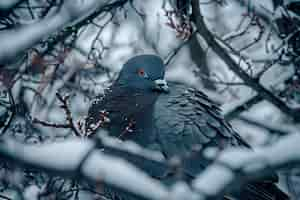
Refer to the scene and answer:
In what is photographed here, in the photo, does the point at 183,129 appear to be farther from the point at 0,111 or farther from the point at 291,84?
the point at 0,111

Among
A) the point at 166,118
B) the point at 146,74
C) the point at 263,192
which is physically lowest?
the point at 263,192

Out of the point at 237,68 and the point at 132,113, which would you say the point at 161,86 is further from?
the point at 237,68

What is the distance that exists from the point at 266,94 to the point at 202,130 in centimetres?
62

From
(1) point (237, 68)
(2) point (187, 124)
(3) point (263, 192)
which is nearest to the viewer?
(3) point (263, 192)

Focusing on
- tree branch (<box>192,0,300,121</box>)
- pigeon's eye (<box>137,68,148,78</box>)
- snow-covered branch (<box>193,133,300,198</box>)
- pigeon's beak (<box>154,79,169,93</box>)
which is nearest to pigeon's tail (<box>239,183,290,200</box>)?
tree branch (<box>192,0,300,121</box>)

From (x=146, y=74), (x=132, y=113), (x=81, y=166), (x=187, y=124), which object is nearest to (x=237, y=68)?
(x=187, y=124)

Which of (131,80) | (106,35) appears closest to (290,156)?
(131,80)

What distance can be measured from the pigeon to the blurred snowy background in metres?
0.31

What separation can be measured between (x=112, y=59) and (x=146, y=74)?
5.12ft

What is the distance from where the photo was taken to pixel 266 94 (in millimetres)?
3742

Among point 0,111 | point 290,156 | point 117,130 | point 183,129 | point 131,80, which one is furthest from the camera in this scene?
point 131,80

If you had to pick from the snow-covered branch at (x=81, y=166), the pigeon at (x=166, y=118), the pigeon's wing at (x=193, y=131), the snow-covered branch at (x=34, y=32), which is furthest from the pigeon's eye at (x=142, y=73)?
the snow-covered branch at (x=81, y=166)

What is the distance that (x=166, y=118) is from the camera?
370 cm

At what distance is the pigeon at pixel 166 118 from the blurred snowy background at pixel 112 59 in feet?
1.01
